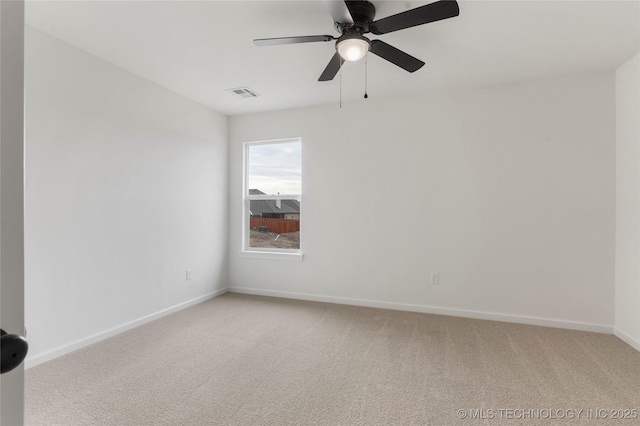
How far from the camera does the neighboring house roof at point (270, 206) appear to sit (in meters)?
4.57

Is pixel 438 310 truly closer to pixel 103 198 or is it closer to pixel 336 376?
pixel 336 376

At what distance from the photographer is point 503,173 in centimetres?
355

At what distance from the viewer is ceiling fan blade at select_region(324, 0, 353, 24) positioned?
186cm

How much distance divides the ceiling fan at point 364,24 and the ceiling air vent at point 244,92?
1569 mm

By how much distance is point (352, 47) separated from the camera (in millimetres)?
2189

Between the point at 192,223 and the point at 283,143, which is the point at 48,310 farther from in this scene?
the point at 283,143

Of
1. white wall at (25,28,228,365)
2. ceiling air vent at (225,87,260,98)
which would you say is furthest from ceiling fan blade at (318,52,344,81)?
white wall at (25,28,228,365)

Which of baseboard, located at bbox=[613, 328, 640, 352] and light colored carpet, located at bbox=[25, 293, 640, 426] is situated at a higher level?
baseboard, located at bbox=[613, 328, 640, 352]

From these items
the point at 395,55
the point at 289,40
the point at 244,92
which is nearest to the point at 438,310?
the point at 395,55

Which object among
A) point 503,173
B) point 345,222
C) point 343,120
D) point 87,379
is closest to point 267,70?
point 343,120

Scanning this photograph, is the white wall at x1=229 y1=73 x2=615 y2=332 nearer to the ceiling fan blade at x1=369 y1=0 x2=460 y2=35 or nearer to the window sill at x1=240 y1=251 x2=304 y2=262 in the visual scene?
the window sill at x1=240 y1=251 x2=304 y2=262

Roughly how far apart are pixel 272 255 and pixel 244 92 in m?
2.16

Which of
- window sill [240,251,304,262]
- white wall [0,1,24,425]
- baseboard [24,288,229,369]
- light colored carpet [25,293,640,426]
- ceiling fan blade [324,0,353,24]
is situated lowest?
light colored carpet [25,293,640,426]

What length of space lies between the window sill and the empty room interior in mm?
25
